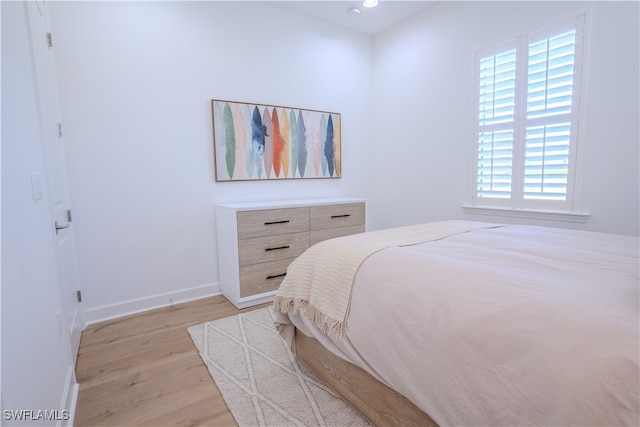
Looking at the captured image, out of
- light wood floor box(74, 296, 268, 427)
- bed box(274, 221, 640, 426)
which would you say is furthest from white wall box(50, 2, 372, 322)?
bed box(274, 221, 640, 426)

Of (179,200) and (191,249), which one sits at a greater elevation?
Answer: (179,200)

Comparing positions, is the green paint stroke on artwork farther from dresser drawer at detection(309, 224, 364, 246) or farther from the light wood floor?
the light wood floor

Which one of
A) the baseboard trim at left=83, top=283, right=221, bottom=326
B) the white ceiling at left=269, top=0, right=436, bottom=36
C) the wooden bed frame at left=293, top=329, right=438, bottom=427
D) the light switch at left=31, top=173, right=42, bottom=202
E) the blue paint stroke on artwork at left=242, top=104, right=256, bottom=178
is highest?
the white ceiling at left=269, top=0, right=436, bottom=36

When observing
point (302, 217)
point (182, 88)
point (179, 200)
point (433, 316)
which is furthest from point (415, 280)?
point (182, 88)

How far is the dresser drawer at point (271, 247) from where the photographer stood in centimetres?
266

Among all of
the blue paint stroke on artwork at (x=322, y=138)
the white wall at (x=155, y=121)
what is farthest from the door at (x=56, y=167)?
the blue paint stroke on artwork at (x=322, y=138)

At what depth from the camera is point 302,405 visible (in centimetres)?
151

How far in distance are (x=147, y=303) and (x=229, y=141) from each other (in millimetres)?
1561

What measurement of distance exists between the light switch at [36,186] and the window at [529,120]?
3.12m

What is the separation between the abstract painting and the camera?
2.90 meters

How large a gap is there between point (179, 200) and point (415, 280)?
2.29m

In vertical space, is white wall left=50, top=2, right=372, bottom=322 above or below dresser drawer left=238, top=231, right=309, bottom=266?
above

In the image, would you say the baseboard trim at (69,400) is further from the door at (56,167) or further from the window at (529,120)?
the window at (529,120)

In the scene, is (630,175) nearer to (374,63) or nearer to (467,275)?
(467,275)
